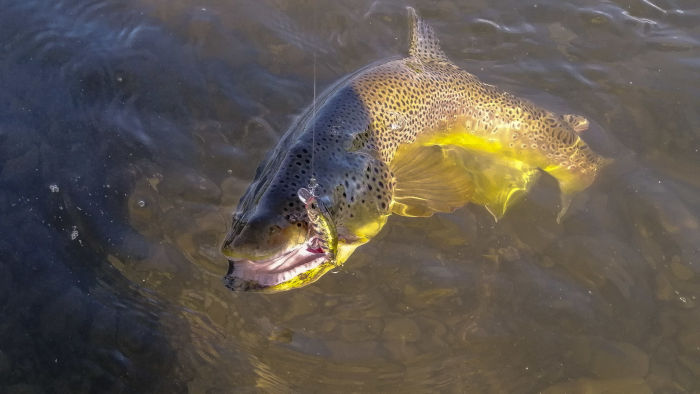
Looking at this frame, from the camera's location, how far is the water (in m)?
3.96

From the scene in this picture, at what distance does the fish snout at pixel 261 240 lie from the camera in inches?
112

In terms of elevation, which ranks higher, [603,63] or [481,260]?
[603,63]

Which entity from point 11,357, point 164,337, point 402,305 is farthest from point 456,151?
point 11,357

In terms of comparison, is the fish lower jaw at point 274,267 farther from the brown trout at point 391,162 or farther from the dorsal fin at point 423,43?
the dorsal fin at point 423,43

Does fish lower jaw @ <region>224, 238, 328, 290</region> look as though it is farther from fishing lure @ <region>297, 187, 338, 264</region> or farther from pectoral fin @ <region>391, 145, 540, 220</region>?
pectoral fin @ <region>391, 145, 540, 220</region>

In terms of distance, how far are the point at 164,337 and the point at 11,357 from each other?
0.95m

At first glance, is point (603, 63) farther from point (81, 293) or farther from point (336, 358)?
point (81, 293)

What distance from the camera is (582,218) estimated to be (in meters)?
5.09

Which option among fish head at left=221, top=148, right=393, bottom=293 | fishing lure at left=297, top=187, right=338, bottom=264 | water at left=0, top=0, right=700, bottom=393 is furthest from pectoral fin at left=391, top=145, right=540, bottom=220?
fishing lure at left=297, top=187, right=338, bottom=264

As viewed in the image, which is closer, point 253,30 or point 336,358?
point 336,358

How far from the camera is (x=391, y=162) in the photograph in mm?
4367

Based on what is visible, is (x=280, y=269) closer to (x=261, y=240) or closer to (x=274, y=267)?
(x=274, y=267)

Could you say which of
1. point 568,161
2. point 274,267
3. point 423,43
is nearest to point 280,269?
point 274,267

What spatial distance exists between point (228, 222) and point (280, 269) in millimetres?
1604
